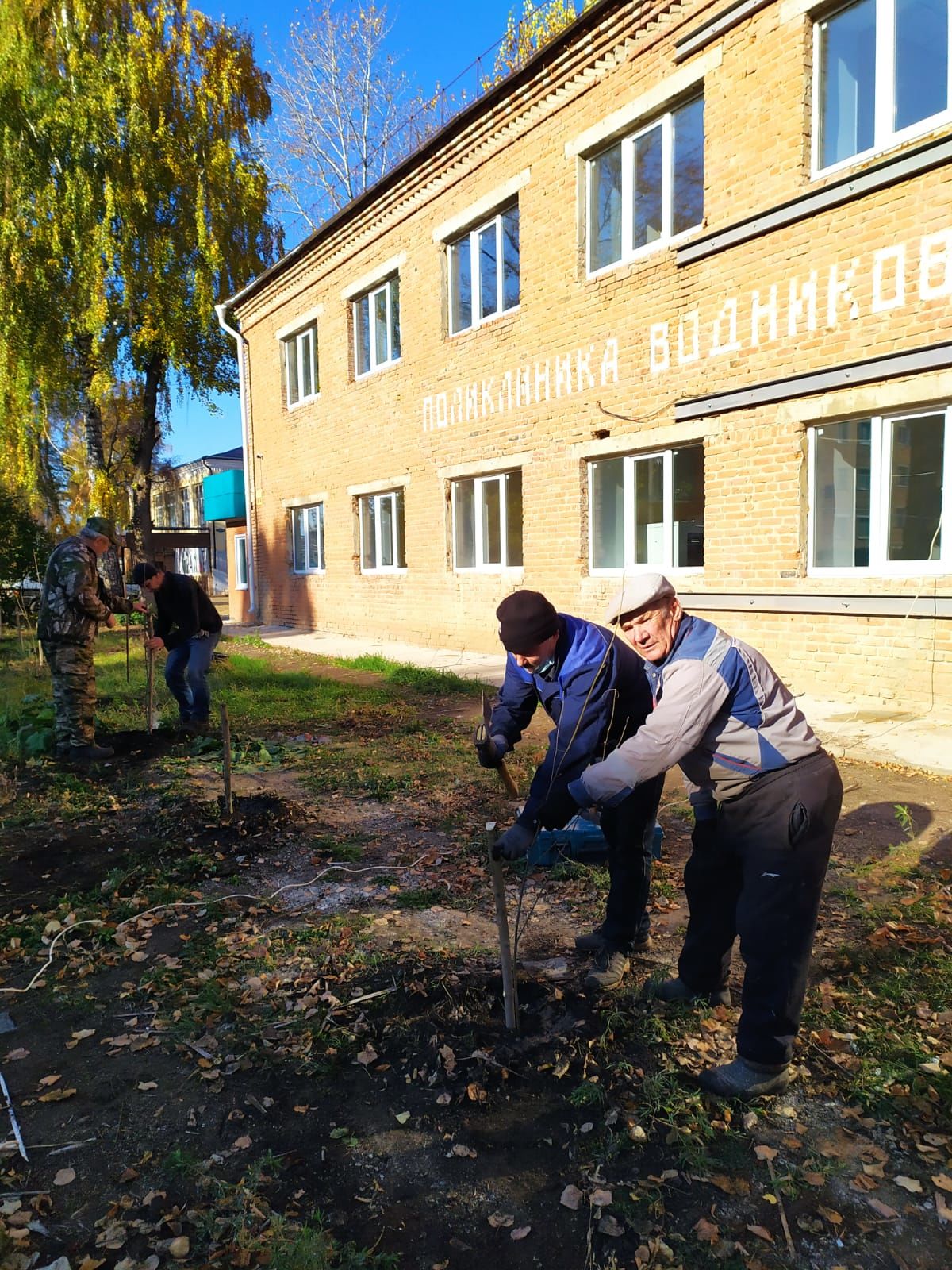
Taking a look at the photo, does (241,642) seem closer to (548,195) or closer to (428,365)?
(428,365)

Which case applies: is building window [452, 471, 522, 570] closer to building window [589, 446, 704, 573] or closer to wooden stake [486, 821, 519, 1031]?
building window [589, 446, 704, 573]

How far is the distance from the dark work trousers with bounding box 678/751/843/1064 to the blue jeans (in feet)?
20.8

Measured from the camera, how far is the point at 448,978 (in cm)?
354

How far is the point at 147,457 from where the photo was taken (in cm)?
2198

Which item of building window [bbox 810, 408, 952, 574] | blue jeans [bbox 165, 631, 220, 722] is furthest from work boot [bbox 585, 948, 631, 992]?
blue jeans [bbox 165, 631, 220, 722]

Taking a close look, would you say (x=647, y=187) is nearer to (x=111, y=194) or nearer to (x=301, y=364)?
(x=301, y=364)

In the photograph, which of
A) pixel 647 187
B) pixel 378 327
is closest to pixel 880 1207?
pixel 647 187

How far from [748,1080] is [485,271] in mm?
12038

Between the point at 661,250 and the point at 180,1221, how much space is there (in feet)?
31.8

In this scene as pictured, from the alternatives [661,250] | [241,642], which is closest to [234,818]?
[661,250]

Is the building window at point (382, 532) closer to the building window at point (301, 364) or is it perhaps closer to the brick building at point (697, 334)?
the brick building at point (697, 334)

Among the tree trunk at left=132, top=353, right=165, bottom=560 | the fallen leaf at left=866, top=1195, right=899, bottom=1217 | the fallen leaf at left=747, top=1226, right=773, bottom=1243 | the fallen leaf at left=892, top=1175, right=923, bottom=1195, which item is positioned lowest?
the fallen leaf at left=747, top=1226, right=773, bottom=1243

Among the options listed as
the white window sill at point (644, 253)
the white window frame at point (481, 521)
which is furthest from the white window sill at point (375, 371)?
the white window sill at point (644, 253)

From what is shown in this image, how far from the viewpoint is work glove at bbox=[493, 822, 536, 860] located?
3.02 meters
